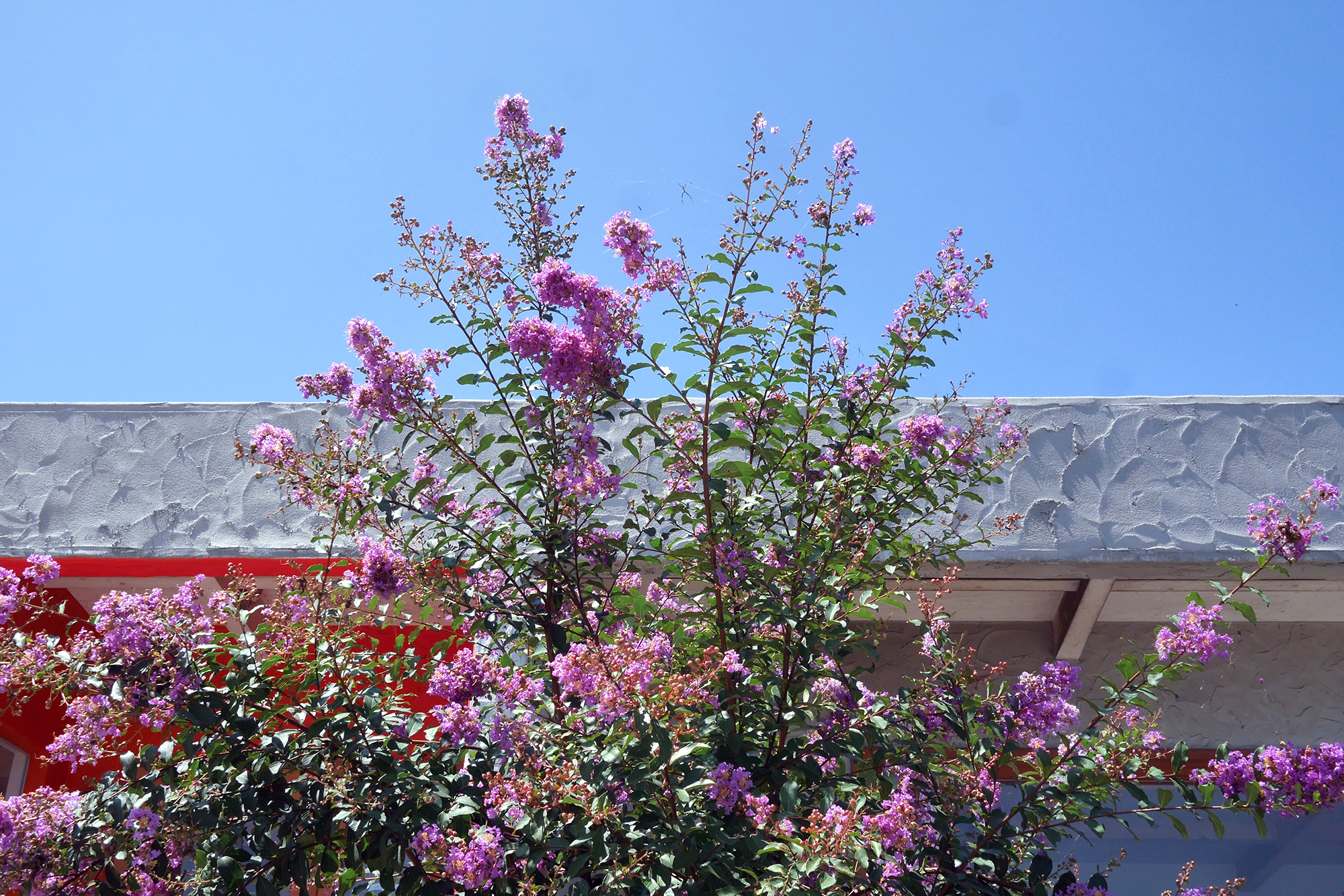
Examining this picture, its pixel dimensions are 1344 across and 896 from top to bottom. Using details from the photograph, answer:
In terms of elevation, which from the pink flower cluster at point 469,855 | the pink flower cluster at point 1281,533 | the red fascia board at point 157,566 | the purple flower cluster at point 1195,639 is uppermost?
the red fascia board at point 157,566

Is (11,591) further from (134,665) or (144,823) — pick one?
(144,823)

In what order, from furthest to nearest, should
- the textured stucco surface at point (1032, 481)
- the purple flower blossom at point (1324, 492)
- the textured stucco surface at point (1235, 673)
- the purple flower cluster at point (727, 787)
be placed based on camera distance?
1. the textured stucco surface at point (1235, 673)
2. the textured stucco surface at point (1032, 481)
3. the purple flower blossom at point (1324, 492)
4. the purple flower cluster at point (727, 787)

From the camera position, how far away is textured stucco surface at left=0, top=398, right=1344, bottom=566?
299 centimetres

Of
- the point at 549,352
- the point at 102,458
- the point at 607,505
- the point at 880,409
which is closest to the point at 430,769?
the point at 549,352

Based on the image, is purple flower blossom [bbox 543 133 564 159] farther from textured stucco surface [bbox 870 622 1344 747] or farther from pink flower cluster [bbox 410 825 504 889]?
textured stucco surface [bbox 870 622 1344 747]

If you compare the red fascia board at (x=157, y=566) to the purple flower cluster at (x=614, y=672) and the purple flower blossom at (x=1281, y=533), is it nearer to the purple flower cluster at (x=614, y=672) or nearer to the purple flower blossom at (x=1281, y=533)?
the purple flower cluster at (x=614, y=672)

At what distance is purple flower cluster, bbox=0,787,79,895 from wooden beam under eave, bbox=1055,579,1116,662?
9.01 ft

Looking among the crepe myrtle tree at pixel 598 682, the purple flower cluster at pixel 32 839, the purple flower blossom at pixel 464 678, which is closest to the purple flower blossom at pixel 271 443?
the crepe myrtle tree at pixel 598 682

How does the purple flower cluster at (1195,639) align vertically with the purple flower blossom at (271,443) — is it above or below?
below

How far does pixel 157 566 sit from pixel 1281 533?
321 centimetres

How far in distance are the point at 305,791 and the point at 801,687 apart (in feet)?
2.76

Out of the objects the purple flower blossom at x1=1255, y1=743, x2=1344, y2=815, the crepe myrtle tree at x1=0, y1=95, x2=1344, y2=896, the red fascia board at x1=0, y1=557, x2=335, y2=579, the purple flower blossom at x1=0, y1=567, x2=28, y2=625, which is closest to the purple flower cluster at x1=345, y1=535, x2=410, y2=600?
the crepe myrtle tree at x1=0, y1=95, x2=1344, y2=896

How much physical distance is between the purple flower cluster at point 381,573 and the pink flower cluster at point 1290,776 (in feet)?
4.67

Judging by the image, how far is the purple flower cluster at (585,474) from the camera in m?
1.74
